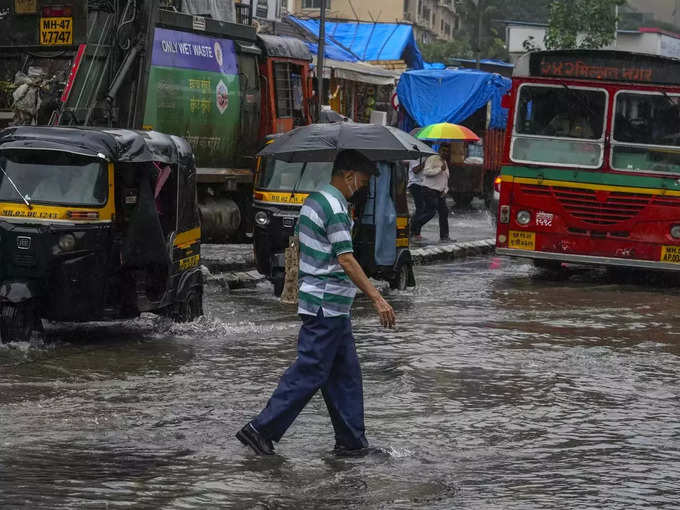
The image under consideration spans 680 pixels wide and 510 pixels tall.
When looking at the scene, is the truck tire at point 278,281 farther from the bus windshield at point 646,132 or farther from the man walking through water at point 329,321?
the man walking through water at point 329,321

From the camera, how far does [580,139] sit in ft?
59.3

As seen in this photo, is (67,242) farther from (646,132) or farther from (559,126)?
(646,132)

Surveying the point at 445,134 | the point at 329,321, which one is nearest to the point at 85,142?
the point at 329,321

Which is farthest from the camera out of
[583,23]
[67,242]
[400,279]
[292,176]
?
[583,23]

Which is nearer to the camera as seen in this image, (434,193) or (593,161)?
(593,161)

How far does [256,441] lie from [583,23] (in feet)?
163

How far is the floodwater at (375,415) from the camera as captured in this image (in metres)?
6.86

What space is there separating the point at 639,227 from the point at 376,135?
17.2ft

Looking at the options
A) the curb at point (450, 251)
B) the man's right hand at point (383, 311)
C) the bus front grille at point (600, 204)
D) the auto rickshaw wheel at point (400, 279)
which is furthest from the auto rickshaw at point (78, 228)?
the curb at point (450, 251)

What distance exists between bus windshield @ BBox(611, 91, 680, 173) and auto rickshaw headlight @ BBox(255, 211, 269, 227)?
5051 mm

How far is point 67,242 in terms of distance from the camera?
11016 millimetres

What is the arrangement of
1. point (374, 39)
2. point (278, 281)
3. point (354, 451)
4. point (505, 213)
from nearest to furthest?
point (354, 451)
point (278, 281)
point (505, 213)
point (374, 39)

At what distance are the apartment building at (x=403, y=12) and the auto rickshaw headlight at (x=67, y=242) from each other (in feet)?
180

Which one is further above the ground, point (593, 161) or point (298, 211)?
point (593, 161)
